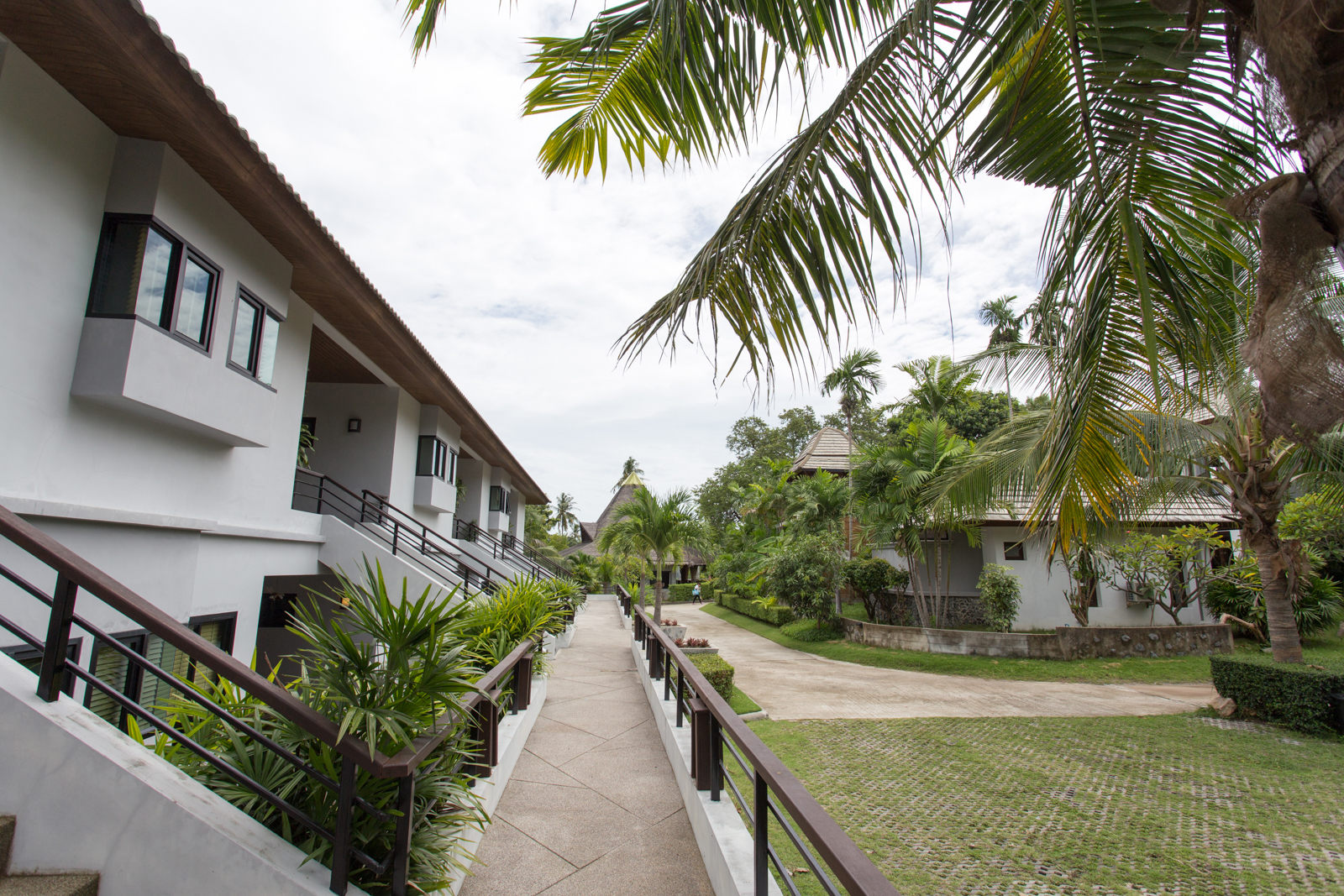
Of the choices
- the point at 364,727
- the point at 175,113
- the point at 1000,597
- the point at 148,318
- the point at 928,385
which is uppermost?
the point at 928,385

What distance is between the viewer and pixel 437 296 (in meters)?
14.4

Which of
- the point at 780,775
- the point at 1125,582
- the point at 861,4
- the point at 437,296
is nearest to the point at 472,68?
the point at 861,4

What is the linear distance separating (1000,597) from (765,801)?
14160 mm

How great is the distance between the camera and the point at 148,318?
16.2ft

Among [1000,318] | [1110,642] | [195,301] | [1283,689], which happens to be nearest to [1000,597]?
[1110,642]

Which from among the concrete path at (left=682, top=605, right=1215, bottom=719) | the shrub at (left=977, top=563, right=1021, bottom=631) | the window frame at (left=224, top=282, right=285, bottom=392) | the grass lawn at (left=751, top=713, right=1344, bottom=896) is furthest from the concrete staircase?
the shrub at (left=977, top=563, right=1021, bottom=631)

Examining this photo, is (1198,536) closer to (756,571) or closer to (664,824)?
(756,571)

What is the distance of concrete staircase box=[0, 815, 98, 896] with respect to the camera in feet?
6.73

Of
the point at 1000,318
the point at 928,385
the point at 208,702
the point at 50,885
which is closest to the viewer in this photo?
the point at 50,885

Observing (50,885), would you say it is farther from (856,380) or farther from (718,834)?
(856,380)

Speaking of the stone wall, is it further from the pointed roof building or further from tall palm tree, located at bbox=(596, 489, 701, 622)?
the pointed roof building

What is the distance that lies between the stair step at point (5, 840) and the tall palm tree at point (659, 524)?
48.5 feet

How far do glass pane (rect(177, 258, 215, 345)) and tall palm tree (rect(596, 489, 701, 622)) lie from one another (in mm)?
12130

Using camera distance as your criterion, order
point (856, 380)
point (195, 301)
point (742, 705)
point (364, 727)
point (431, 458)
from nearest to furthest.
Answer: point (364, 727)
point (195, 301)
point (742, 705)
point (431, 458)
point (856, 380)
